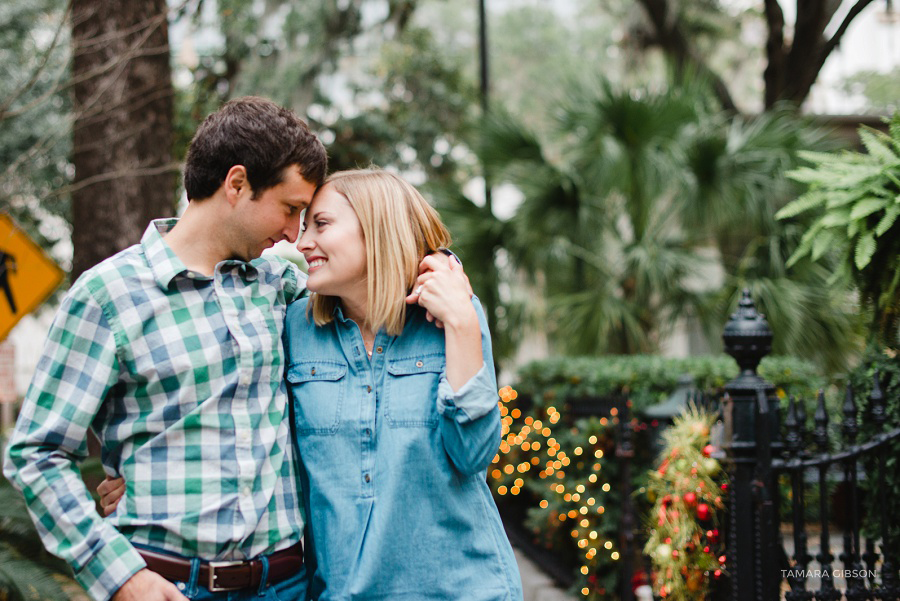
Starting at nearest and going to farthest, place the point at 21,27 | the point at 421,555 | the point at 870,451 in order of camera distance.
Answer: the point at 421,555 → the point at 870,451 → the point at 21,27

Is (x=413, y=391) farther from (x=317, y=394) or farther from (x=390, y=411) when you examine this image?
(x=317, y=394)

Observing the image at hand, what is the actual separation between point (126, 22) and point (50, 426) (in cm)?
403

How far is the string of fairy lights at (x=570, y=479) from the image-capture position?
580 centimetres

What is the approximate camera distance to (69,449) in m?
1.85

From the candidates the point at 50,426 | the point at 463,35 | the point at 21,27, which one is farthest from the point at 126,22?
the point at 463,35

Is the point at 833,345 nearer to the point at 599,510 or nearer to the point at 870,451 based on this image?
the point at 599,510

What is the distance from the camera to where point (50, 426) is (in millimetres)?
1806

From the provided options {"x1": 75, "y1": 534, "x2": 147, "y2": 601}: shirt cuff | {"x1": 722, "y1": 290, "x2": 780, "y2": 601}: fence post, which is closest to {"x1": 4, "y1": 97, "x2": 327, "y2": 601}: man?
{"x1": 75, "y1": 534, "x2": 147, "y2": 601}: shirt cuff

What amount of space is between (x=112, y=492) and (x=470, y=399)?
873 millimetres

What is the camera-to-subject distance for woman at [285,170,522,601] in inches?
80.1

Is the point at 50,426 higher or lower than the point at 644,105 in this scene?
lower

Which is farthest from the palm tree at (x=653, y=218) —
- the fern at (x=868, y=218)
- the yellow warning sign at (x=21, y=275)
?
the yellow warning sign at (x=21, y=275)

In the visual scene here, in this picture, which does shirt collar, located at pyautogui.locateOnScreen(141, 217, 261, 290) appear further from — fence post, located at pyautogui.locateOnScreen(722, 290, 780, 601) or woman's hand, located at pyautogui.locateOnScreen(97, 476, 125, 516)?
fence post, located at pyautogui.locateOnScreen(722, 290, 780, 601)
